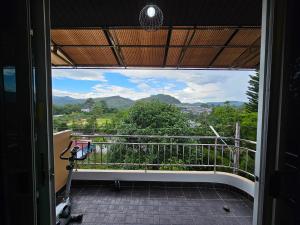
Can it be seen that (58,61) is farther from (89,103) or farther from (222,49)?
(222,49)

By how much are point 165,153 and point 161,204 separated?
1312 mm

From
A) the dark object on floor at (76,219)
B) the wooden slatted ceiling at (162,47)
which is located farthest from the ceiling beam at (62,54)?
the dark object on floor at (76,219)

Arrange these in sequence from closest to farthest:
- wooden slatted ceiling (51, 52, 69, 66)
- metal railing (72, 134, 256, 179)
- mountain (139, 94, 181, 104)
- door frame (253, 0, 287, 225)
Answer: door frame (253, 0, 287, 225)
metal railing (72, 134, 256, 179)
wooden slatted ceiling (51, 52, 69, 66)
mountain (139, 94, 181, 104)

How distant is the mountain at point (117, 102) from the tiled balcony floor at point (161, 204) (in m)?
2.19

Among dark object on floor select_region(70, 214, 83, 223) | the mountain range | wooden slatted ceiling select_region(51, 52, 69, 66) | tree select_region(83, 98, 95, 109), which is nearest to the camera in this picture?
dark object on floor select_region(70, 214, 83, 223)

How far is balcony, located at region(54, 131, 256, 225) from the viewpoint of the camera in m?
2.96

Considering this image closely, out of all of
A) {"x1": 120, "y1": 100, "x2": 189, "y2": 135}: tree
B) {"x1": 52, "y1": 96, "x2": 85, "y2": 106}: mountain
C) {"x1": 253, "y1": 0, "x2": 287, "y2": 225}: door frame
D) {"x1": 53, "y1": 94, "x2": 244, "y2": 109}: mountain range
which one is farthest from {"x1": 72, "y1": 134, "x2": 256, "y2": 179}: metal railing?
{"x1": 253, "y1": 0, "x2": 287, "y2": 225}: door frame

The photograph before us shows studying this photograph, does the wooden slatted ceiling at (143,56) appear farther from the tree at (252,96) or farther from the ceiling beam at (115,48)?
the tree at (252,96)

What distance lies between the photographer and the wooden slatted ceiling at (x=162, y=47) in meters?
3.14

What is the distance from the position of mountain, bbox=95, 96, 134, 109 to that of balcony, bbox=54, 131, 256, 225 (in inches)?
53.8

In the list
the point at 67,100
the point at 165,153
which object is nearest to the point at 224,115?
the point at 165,153

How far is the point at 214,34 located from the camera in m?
3.18

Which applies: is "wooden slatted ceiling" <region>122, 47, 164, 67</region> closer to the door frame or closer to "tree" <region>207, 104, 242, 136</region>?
"tree" <region>207, 104, 242, 136</region>

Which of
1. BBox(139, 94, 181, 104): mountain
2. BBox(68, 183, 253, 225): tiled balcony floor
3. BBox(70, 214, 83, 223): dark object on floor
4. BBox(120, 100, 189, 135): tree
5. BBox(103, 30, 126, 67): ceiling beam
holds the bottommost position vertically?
BBox(68, 183, 253, 225): tiled balcony floor
